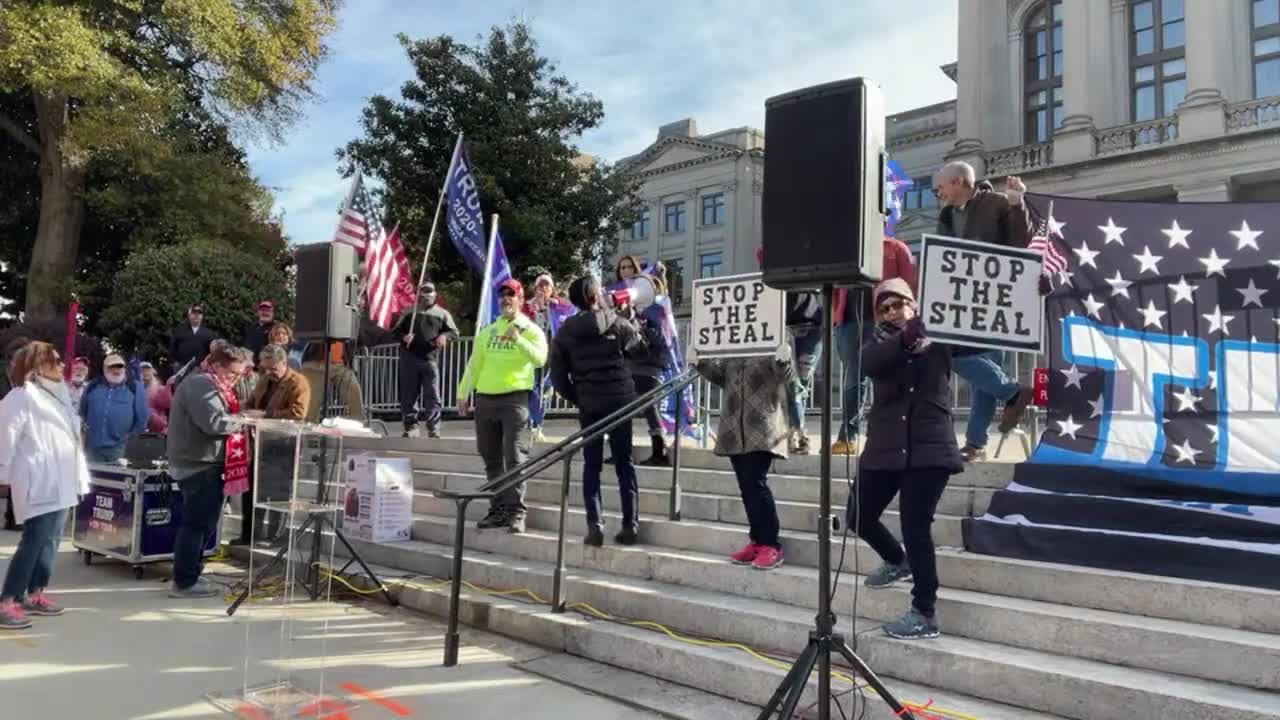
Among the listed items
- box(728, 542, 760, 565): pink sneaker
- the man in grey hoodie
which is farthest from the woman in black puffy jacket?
the man in grey hoodie

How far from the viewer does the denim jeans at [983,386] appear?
19.1 feet

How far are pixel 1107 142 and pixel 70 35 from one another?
31.3 metres

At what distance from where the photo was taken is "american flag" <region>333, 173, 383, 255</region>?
1239 cm

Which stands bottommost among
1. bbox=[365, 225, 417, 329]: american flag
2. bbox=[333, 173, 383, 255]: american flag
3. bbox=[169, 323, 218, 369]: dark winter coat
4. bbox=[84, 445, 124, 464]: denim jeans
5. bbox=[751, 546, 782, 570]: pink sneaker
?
bbox=[751, 546, 782, 570]: pink sneaker

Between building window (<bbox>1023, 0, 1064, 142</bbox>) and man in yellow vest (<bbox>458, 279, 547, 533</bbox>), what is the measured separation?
33.5m

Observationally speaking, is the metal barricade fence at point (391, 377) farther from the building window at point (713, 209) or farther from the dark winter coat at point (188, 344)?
the building window at point (713, 209)

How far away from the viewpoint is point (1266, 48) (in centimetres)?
2986

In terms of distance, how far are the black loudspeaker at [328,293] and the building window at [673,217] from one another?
50.7 m

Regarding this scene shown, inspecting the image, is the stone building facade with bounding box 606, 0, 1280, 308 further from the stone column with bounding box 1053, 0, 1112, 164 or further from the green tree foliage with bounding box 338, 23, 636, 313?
the green tree foliage with bounding box 338, 23, 636, 313

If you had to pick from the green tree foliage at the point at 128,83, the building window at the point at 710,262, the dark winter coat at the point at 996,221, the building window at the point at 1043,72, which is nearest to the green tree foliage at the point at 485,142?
the green tree foliage at the point at 128,83

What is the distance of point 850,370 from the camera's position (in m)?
6.56

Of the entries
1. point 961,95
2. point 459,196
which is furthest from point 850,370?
point 961,95

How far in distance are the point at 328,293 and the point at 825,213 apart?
4025mm

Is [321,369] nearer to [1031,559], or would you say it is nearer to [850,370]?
[850,370]
